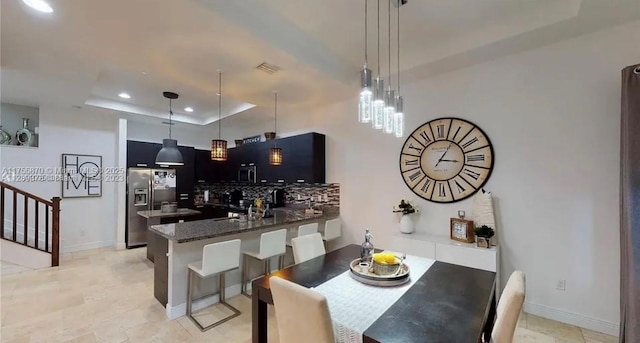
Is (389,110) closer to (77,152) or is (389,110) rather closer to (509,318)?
(509,318)

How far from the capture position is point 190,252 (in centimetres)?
291

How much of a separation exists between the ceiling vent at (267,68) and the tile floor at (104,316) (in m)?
2.68

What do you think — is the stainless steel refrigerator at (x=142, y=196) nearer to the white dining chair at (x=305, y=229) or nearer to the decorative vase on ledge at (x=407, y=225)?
the white dining chair at (x=305, y=229)

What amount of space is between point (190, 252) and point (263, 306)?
1.47m

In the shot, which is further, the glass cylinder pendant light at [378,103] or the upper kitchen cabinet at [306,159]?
the upper kitchen cabinet at [306,159]

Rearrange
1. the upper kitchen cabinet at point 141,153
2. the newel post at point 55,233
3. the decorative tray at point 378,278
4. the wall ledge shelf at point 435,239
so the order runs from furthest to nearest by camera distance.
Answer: the upper kitchen cabinet at point 141,153 → the newel post at point 55,233 → the wall ledge shelf at point 435,239 → the decorative tray at point 378,278

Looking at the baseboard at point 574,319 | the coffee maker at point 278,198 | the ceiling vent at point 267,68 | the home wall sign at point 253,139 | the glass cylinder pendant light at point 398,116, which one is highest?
the ceiling vent at point 267,68

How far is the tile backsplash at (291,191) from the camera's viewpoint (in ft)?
15.2

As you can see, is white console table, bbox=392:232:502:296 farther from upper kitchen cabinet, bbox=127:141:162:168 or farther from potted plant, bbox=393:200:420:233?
upper kitchen cabinet, bbox=127:141:162:168

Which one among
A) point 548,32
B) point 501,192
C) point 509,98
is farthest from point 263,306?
point 548,32

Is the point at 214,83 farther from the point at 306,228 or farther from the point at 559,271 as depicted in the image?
the point at 559,271

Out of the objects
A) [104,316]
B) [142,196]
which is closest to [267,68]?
[104,316]

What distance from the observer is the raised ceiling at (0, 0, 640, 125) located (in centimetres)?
218

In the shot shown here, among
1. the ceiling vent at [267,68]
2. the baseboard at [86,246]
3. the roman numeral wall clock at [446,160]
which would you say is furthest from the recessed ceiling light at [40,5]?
the baseboard at [86,246]
